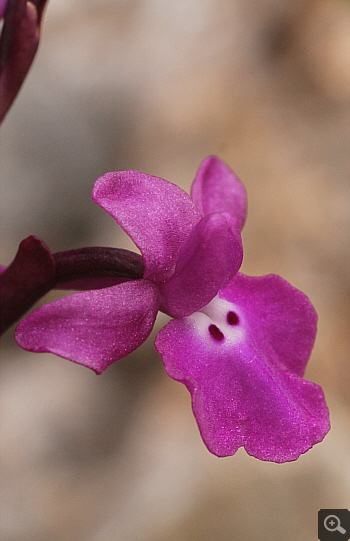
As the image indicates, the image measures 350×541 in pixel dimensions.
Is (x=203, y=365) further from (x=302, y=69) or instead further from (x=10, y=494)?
(x=302, y=69)

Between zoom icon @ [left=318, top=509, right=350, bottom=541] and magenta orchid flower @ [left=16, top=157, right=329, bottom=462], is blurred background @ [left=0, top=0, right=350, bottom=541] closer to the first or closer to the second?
zoom icon @ [left=318, top=509, right=350, bottom=541]

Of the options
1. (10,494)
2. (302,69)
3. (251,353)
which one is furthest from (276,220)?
(251,353)

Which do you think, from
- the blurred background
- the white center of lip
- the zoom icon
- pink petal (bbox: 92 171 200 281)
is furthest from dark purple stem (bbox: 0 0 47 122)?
the blurred background

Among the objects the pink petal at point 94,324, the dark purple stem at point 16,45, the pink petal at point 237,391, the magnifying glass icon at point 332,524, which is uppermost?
the dark purple stem at point 16,45

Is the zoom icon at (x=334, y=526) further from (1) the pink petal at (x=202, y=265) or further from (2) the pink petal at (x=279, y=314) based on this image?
(1) the pink petal at (x=202, y=265)

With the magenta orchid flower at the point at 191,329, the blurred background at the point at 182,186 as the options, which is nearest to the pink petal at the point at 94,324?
the magenta orchid flower at the point at 191,329

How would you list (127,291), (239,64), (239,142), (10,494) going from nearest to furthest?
1. (127,291)
2. (10,494)
3. (239,142)
4. (239,64)

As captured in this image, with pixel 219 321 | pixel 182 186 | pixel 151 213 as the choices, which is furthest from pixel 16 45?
pixel 182 186
